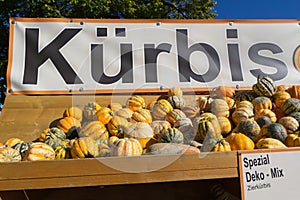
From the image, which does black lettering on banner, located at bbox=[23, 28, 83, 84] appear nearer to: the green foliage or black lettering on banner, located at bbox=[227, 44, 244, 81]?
black lettering on banner, located at bbox=[227, 44, 244, 81]

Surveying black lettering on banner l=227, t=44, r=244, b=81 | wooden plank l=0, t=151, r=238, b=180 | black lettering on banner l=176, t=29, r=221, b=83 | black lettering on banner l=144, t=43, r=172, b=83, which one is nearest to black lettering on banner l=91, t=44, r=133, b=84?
black lettering on banner l=144, t=43, r=172, b=83

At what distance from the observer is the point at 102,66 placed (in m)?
2.35

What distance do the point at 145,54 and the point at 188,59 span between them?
329mm

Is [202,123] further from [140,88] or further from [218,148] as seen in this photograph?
[140,88]

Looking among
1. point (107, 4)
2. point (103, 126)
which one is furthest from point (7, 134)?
point (107, 4)

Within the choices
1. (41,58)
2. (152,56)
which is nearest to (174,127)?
(152,56)

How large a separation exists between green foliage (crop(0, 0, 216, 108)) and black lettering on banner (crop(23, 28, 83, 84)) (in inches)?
274

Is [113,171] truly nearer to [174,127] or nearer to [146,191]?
[146,191]

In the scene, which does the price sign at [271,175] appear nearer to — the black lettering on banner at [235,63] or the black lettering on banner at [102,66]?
the black lettering on banner at [235,63]

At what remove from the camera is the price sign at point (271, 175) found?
4.53ft

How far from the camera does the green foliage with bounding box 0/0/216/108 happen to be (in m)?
9.27

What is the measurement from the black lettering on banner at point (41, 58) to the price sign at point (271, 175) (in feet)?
4.48

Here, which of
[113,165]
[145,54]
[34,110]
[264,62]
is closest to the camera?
[113,165]

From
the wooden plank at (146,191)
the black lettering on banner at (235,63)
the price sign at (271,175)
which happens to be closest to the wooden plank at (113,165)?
the price sign at (271,175)
